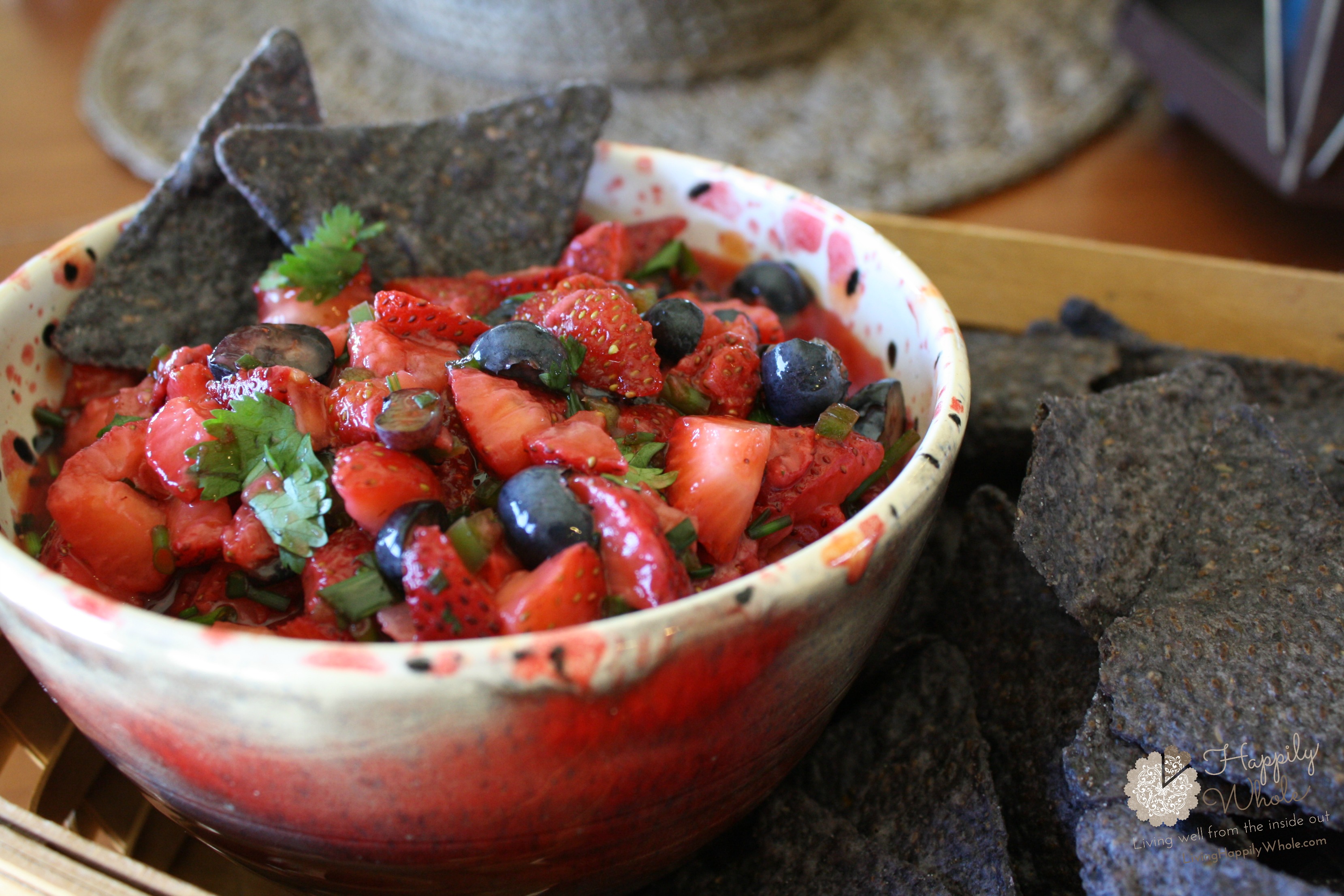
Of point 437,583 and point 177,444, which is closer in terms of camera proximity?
point 437,583

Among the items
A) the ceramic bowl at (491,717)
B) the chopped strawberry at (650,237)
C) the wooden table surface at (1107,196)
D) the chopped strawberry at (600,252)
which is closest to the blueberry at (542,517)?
the ceramic bowl at (491,717)

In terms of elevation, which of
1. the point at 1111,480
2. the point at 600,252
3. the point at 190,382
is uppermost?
the point at 190,382

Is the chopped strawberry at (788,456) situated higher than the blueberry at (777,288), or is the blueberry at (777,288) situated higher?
the chopped strawberry at (788,456)

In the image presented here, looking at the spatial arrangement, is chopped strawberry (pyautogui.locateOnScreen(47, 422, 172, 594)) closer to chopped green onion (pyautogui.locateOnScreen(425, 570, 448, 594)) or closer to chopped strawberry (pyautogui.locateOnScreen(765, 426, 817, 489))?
chopped green onion (pyautogui.locateOnScreen(425, 570, 448, 594))

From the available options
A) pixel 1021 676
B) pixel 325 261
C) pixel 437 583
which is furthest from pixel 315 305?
pixel 1021 676

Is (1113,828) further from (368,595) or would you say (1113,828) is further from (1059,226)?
(1059,226)

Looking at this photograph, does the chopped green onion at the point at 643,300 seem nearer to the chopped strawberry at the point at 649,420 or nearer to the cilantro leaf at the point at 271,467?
the chopped strawberry at the point at 649,420

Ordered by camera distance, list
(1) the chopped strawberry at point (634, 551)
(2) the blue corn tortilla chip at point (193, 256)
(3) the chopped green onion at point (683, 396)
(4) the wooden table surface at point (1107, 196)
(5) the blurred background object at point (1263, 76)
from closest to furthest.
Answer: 1. (1) the chopped strawberry at point (634, 551)
2. (3) the chopped green onion at point (683, 396)
3. (2) the blue corn tortilla chip at point (193, 256)
4. (5) the blurred background object at point (1263, 76)
5. (4) the wooden table surface at point (1107, 196)

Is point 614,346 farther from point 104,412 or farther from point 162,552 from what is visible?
point 104,412

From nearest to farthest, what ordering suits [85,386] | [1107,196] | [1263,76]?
[85,386], [1263,76], [1107,196]
